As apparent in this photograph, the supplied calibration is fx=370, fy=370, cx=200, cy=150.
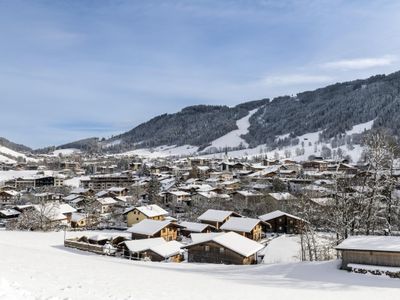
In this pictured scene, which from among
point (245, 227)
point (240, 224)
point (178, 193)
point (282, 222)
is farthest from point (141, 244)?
point (178, 193)

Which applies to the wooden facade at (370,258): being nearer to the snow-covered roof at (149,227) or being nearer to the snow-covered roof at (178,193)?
the snow-covered roof at (149,227)

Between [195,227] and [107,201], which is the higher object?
[107,201]

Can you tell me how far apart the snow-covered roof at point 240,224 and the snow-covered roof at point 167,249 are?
42.5 ft

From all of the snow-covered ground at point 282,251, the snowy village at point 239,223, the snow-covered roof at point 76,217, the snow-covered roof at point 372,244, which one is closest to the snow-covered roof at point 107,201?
the snowy village at point 239,223

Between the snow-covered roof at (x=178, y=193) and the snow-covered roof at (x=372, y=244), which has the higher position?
the snow-covered roof at (x=372, y=244)

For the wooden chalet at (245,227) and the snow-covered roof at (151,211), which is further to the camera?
the snow-covered roof at (151,211)

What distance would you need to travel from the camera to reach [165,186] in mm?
104562

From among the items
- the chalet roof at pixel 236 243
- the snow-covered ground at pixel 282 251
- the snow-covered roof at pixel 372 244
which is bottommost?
the snow-covered ground at pixel 282 251

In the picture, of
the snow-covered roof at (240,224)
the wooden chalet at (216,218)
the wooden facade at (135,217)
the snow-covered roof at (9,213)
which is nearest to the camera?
the snow-covered roof at (240,224)

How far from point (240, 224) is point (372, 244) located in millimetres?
29821

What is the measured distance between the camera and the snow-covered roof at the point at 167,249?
1408 inches

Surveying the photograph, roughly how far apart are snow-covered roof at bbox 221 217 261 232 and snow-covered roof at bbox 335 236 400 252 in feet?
89.9

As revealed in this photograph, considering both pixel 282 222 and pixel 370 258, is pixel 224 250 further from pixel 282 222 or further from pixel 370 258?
pixel 282 222

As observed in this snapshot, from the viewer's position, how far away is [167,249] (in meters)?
36.7
